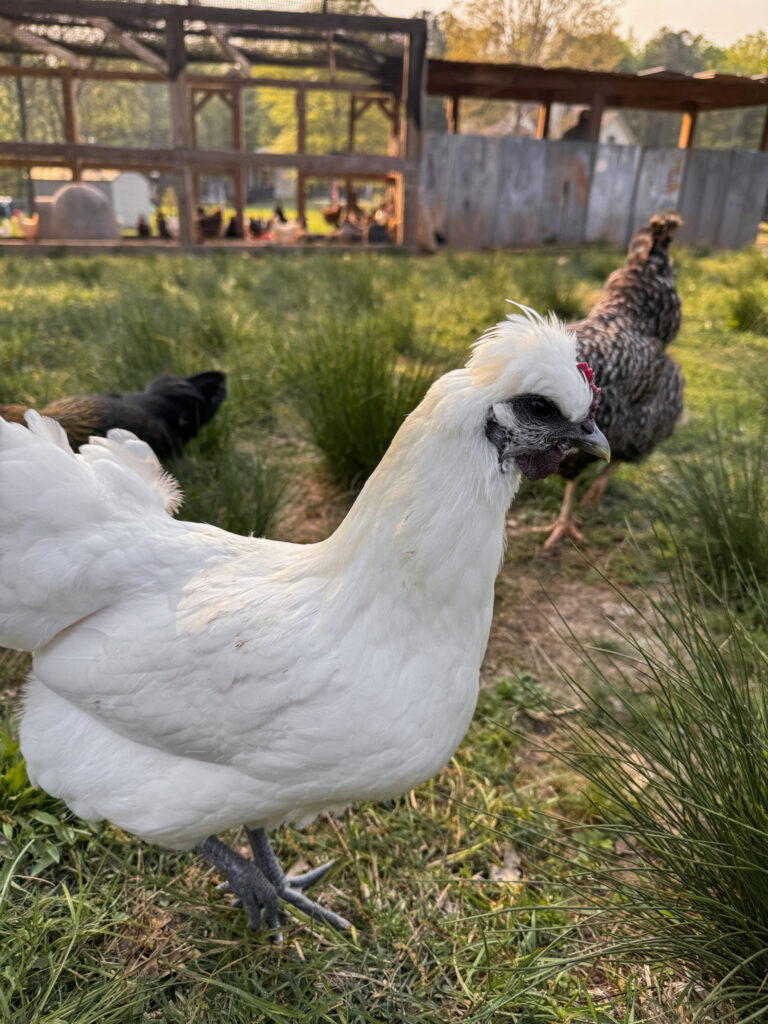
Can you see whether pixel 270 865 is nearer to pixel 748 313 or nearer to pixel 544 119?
pixel 748 313

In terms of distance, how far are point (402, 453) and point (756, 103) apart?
20676mm

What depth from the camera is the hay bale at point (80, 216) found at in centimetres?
1389

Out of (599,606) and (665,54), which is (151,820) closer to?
(599,606)

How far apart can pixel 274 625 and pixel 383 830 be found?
976mm

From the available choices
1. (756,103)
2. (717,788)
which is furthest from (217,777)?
(756,103)

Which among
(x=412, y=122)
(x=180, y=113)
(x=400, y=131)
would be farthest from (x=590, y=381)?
(x=400, y=131)

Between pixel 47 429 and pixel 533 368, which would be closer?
pixel 533 368

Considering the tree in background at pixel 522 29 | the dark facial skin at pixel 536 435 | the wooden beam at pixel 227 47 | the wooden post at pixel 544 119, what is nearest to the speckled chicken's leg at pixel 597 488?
the dark facial skin at pixel 536 435

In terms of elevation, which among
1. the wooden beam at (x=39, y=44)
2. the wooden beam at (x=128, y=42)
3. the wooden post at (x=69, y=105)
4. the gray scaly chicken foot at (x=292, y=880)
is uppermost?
the wooden beam at (x=39, y=44)

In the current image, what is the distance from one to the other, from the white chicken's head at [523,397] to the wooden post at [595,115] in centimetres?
1721

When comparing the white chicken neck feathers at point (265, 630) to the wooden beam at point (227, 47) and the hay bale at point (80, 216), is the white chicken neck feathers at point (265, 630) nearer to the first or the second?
the wooden beam at point (227, 47)

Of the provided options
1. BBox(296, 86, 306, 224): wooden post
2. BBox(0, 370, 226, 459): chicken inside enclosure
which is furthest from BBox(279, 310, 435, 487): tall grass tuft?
BBox(296, 86, 306, 224): wooden post

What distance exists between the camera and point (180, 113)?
10875 millimetres

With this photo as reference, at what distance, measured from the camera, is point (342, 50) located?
1223 centimetres
